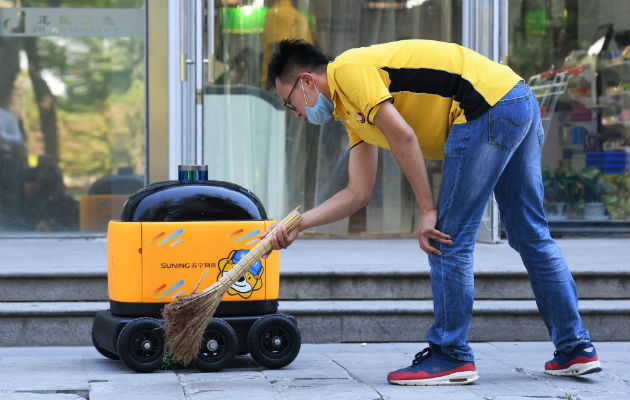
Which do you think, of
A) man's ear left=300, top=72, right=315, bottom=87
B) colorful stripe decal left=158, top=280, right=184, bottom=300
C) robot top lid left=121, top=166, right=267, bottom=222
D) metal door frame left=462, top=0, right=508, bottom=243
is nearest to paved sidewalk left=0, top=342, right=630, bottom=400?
colorful stripe decal left=158, top=280, right=184, bottom=300

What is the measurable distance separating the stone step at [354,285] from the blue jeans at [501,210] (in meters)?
1.54

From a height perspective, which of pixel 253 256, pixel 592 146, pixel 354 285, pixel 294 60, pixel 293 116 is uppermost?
pixel 294 60

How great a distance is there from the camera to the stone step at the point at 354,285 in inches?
204

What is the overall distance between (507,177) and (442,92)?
0.48m

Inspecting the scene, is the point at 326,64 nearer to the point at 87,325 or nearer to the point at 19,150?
the point at 87,325

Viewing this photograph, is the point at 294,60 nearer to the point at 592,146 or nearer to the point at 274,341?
the point at 274,341

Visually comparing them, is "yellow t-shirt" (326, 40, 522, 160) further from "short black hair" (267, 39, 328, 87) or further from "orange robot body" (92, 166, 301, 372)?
"orange robot body" (92, 166, 301, 372)

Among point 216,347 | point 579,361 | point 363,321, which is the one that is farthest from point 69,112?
point 579,361

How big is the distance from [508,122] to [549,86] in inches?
197

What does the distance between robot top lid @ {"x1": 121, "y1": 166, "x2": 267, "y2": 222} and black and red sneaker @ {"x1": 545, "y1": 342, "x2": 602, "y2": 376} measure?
4.65ft

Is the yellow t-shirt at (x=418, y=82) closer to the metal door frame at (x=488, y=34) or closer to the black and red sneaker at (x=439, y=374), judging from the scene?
the black and red sneaker at (x=439, y=374)

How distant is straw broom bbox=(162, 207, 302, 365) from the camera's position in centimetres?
372

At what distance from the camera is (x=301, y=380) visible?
12.4 ft

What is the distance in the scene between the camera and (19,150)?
25.7 feet
